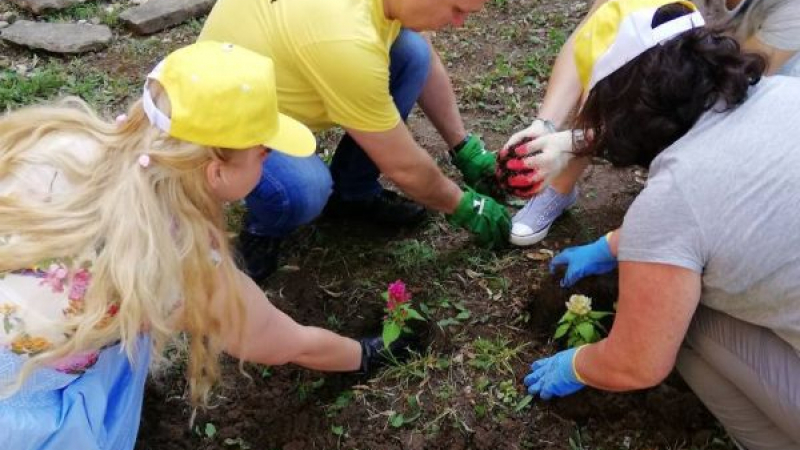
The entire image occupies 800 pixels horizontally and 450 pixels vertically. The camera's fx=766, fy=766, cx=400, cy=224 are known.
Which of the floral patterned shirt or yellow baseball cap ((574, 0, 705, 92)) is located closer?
the floral patterned shirt

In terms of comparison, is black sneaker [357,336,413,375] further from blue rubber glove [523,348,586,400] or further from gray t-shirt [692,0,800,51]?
gray t-shirt [692,0,800,51]

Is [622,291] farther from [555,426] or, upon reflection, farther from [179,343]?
[179,343]

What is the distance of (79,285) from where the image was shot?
55.1 inches

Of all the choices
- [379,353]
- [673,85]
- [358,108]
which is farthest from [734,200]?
[379,353]

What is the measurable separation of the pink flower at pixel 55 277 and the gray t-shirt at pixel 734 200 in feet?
3.53

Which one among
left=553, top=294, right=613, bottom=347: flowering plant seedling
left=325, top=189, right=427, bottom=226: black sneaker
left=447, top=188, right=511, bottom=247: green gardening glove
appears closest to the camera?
left=553, top=294, right=613, bottom=347: flowering plant seedling

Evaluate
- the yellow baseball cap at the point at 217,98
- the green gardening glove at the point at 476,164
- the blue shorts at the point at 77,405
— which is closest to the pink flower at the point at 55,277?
the blue shorts at the point at 77,405

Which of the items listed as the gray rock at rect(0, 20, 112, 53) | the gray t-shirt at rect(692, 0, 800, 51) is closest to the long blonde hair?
the gray t-shirt at rect(692, 0, 800, 51)

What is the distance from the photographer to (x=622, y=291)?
158cm

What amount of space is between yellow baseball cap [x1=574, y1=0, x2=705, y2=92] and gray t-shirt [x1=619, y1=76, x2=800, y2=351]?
0.60 feet

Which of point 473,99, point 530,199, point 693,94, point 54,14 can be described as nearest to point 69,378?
point 693,94

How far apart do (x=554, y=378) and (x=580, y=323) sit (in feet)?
0.67

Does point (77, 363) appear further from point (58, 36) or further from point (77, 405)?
point (58, 36)

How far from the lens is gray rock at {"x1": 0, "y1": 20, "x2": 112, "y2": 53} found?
3.62 m
